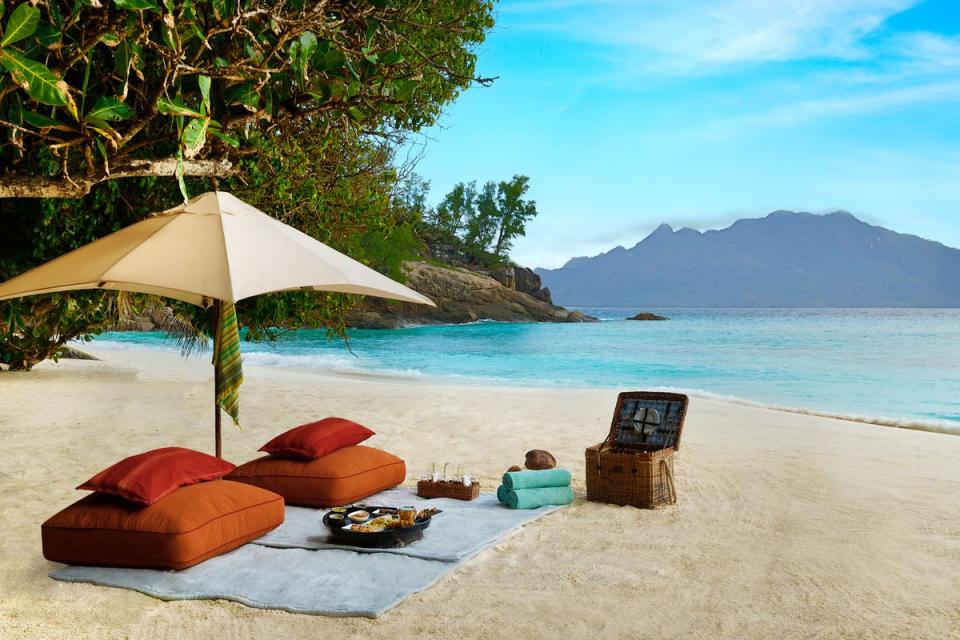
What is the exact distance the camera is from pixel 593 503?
548 cm

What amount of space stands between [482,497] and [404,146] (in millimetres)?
4260

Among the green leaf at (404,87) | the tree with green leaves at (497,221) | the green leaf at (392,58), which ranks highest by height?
Answer: the tree with green leaves at (497,221)

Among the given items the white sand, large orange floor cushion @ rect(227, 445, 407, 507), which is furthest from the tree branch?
large orange floor cushion @ rect(227, 445, 407, 507)

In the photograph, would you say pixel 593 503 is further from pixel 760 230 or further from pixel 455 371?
pixel 760 230

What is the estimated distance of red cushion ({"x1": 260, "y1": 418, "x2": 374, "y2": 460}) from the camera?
17.3 ft

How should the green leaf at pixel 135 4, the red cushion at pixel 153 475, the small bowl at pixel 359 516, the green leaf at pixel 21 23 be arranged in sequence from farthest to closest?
the small bowl at pixel 359 516, the red cushion at pixel 153 475, the green leaf at pixel 135 4, the green leaf at pixel 21 23

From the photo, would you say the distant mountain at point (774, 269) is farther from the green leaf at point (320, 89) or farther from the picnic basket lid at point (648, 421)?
the green leaf at point (320, 89)

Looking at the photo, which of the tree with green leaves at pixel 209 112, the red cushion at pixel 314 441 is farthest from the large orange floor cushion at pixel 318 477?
the tree with green leaves at pixel 209 112

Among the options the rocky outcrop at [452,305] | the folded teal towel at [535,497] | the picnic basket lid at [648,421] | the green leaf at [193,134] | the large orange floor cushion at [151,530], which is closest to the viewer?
the green leaf at [193,134]

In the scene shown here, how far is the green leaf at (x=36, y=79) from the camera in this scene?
2.31m

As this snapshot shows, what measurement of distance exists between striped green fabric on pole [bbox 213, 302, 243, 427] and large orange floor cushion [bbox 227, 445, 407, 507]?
1.46 ft

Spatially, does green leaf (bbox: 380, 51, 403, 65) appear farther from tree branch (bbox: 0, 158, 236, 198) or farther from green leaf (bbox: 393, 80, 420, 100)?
tree branch (bbox: 0, 158, 236, 198)

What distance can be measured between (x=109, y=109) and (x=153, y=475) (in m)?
2.00

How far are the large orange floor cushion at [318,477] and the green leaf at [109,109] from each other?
2.79 meters
